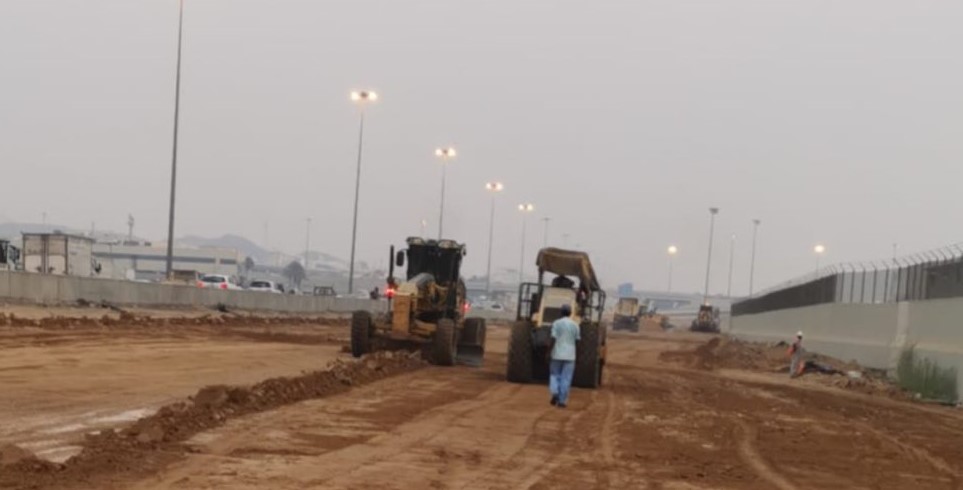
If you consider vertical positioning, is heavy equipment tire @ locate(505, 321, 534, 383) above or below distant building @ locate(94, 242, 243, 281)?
above

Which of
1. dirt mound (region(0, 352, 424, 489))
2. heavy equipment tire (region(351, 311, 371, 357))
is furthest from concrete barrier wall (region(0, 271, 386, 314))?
dirt mound (region(0, 352, 424, 489))

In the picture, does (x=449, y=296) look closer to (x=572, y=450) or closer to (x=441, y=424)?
(x=441, y=424)

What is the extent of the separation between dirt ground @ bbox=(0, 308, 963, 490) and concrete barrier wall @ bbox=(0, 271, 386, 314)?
8698mm

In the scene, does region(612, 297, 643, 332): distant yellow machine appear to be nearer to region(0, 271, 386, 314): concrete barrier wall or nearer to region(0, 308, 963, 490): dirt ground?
region(0, 271, 386, 314): concrete barrier wall

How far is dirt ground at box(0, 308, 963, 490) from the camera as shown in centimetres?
1048

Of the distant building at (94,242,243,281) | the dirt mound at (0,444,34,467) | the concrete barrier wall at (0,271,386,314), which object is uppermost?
the dirt mound at (0,444,34,467)

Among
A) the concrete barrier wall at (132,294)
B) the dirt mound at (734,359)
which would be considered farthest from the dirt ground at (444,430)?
the dirt mound at (734,359)

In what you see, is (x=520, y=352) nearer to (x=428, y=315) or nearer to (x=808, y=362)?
(x=428, y=315)

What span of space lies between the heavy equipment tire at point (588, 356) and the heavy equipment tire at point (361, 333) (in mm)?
5910

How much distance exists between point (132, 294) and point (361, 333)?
17389 millimetres

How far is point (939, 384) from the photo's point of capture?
25297mm

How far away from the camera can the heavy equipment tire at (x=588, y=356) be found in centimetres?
2198

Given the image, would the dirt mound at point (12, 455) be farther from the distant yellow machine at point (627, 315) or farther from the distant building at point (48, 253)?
the distant yellow machine at point (627, 315)

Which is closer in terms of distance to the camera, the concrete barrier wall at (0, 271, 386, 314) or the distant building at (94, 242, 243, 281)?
the concrete barrier wall at (0, 271, 386, 314)
